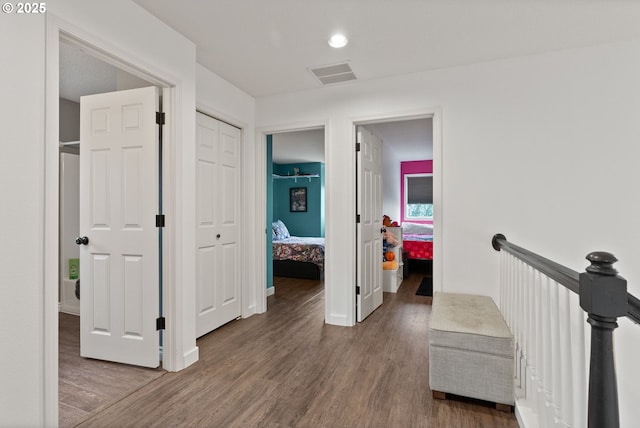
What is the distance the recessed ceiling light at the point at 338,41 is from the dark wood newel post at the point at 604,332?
7.12 ft

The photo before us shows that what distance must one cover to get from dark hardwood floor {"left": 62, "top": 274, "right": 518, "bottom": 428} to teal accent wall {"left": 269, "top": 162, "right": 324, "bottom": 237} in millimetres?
4818

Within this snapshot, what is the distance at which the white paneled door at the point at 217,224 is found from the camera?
Result: 296 cm

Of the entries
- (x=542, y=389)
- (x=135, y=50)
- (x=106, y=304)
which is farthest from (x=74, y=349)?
(x=542, y=389)

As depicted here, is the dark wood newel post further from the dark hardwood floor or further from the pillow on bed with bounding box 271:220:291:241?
the pillow on bed with bounding box 271:220:291:241

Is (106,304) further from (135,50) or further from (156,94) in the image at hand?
(135,50)

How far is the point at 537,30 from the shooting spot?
91.8 inches

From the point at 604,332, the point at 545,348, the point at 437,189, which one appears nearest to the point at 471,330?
the point at 545,348

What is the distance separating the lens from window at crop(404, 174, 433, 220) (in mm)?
8047

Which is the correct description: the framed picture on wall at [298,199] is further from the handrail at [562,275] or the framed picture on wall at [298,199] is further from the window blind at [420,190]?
the handrail at [562,275]

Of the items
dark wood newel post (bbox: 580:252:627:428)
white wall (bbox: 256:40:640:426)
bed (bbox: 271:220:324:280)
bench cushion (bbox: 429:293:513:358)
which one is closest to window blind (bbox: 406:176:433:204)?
bed (bbox: 271:220:324:280)

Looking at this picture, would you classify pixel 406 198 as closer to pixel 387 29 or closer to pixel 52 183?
pixel 387 29

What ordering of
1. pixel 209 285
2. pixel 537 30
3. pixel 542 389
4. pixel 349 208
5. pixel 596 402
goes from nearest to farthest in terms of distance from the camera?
pixel 596 402 → pixel 542 389 → pixel 537 30 → pixel 209 285 → pixel 349 208

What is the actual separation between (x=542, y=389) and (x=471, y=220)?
5.17ft

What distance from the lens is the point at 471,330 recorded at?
194 cm
